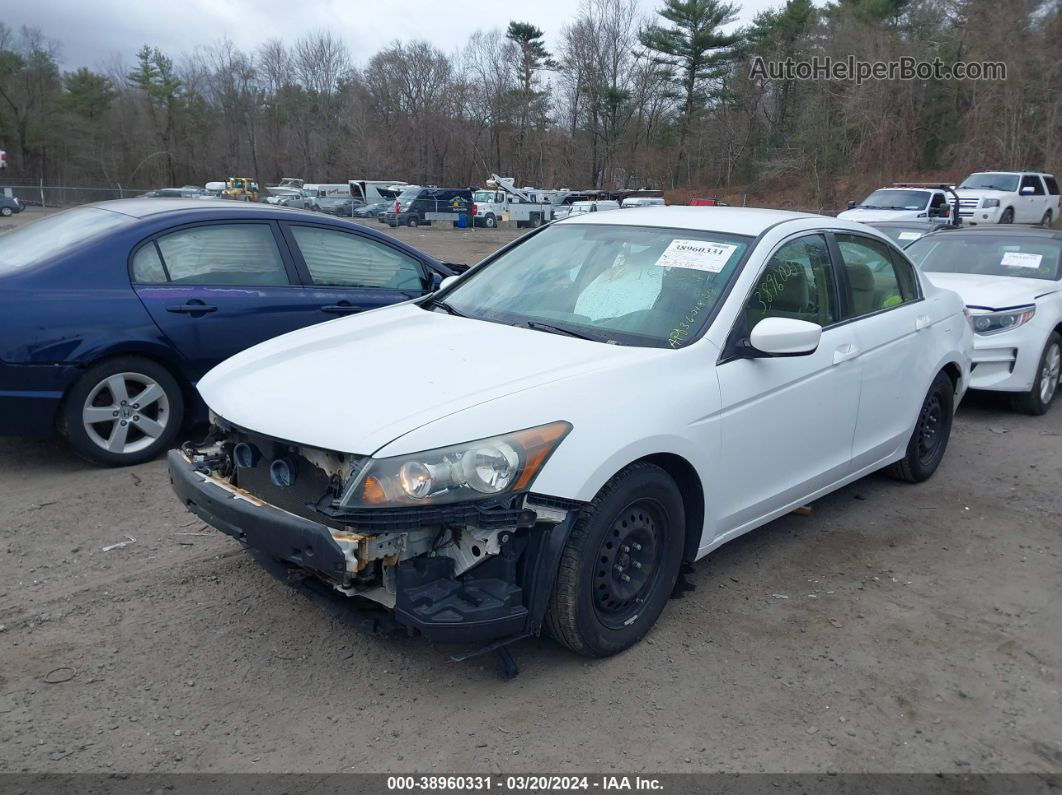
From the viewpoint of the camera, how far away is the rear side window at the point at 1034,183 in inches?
989

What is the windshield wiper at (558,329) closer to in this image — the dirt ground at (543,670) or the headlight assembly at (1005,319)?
the dirt ground at (543,670)

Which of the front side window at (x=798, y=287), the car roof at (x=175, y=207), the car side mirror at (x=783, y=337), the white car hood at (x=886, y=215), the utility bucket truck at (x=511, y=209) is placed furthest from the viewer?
the utility bucket truck at (x=511, y=209)

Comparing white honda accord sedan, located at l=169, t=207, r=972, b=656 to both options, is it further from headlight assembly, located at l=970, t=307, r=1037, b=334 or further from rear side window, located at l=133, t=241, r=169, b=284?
headlight assembly, located at l=970, t=307, r=1037, b=334

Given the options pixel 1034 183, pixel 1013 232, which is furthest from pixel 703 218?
pixel 1034 183

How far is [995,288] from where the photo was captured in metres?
7.52

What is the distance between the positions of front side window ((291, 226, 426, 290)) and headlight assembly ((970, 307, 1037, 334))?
14.8ft

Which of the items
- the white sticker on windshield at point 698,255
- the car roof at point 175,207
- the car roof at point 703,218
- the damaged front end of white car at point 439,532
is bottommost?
the damaged front end of white car at point 439,532

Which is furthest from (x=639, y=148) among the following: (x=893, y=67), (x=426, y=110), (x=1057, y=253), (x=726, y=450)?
(x=726, y=450)

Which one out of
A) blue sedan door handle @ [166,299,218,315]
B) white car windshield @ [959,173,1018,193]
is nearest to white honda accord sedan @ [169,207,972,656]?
blue sedan door handle @ [166,299,218,315]

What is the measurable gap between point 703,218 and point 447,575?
7.78 feet

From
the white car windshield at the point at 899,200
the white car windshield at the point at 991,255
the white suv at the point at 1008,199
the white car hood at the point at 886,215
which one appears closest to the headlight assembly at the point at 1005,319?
the white car windshield at the point at 991,255

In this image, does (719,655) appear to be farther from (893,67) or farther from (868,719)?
(893,67)

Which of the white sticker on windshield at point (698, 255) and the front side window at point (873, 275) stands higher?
the white sticker on windshield at point (698, 255)

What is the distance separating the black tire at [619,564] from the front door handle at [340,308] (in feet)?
11.0
